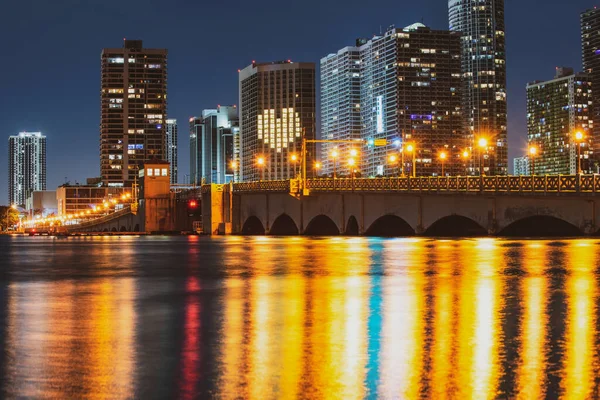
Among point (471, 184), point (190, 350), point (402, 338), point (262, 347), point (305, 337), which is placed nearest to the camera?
point (190, 350)

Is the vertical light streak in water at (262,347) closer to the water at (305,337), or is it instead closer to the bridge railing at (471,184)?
the water at (305,337)

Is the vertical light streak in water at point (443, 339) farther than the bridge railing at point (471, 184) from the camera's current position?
No

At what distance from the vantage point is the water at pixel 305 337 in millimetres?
10883

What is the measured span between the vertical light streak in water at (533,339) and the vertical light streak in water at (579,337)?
1.07 feet

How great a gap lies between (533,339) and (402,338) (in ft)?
6.75

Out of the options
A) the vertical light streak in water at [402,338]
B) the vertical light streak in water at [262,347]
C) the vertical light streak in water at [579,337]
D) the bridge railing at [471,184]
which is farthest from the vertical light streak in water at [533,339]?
the bridge railing at [471,184]

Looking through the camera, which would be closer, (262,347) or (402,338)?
(262,347)

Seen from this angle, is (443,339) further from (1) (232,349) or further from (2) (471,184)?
(2) (471,184)

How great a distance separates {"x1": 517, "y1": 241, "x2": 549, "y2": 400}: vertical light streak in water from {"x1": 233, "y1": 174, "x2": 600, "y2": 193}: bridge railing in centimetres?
3551

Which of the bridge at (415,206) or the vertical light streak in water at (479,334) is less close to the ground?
the bridge at (415,206)

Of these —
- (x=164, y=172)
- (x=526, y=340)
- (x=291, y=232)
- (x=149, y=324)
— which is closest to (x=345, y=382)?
(x=526, y=340)

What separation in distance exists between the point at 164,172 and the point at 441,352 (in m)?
134

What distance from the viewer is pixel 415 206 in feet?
251

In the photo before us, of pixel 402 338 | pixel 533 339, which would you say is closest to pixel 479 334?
pixel 533 339
